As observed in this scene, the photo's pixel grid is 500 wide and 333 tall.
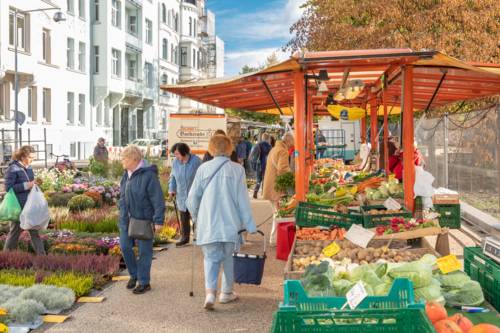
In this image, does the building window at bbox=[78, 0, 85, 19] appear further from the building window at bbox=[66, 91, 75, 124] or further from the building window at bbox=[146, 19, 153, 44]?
the building window at bbox=[146, 19, 153, 44]

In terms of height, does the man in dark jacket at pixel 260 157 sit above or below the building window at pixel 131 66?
below

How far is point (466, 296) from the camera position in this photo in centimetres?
384

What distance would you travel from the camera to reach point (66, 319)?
239 inches

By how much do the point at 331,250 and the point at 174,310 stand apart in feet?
6.15

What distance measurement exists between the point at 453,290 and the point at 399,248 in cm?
213

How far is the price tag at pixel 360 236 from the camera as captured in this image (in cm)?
580

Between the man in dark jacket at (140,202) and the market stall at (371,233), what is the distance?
1355 mm

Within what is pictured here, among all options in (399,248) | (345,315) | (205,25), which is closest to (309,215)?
(399,248)

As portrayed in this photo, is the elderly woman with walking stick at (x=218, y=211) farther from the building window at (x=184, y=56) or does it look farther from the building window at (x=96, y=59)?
the building window at (x=184, y=56)

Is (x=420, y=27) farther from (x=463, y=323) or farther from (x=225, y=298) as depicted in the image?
(x=463, y=323)

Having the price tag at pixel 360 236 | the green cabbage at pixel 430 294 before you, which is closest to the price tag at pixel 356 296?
the green cabbage at pixel 430 294

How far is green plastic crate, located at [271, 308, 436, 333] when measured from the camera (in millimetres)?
2852

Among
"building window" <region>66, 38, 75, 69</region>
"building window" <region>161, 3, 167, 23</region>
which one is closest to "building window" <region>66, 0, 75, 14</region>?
"building window" <region>66, 38, 75, 69</region>

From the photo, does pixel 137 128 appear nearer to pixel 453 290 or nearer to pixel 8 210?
pixel 8 210
